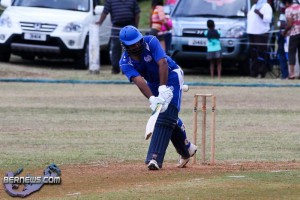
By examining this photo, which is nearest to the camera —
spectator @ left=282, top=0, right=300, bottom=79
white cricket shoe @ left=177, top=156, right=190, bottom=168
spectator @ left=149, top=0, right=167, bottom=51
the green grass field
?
→ the green grass field

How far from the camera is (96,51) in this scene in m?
26.4

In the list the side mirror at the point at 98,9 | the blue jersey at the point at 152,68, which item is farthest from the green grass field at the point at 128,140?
the side mirror at the point at 98,9

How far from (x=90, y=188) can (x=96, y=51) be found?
15.7 m

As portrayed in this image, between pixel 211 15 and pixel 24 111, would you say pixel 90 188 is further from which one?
pixel 211 15

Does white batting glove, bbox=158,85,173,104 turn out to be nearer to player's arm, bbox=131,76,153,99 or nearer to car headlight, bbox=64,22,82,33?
player's arm, bbox=131,76,153,99

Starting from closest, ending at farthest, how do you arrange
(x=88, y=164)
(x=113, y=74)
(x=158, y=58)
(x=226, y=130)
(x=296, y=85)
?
(x=158, y=58), (x=88, y=164), (x=226, y=130), (x=296, y=85), (x=113, y=74)

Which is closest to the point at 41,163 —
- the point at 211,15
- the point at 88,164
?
the point at 88,164

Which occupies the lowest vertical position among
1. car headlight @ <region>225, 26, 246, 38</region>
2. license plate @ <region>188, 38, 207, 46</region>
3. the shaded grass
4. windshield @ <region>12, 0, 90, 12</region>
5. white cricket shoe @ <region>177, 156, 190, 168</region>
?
the shaded grass

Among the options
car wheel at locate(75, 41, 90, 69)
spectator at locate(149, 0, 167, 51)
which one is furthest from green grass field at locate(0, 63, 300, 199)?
spectator at locate(149, 0, 167, 51)

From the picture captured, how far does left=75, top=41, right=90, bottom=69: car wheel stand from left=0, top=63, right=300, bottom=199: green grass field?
0.42m

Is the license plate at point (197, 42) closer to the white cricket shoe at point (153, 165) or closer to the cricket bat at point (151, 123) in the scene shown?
the white cricket shoe at point (153, 165)

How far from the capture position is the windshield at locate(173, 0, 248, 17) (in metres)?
26.6

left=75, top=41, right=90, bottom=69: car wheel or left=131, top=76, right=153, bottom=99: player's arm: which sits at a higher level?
left=131, top=76, right=153, bottom=99: player's arm

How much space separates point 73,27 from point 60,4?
1.12 meters
